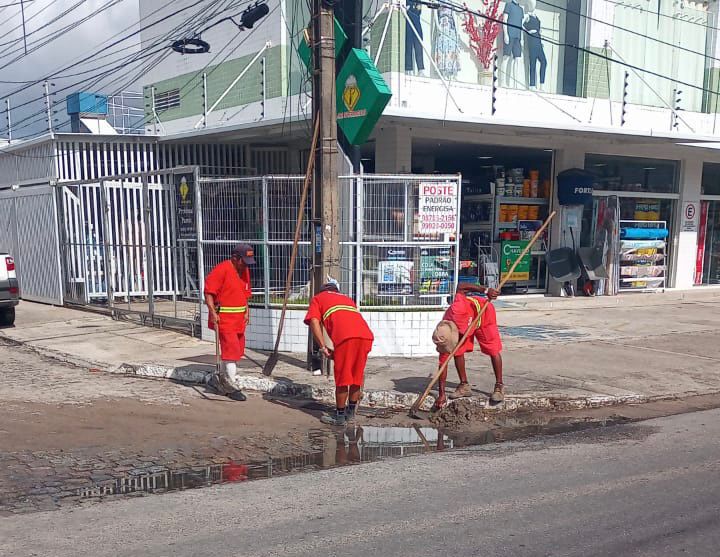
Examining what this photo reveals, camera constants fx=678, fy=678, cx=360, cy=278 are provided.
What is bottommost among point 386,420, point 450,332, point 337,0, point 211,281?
point 386,420

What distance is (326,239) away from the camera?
330 inches

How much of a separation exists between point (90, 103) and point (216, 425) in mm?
16712

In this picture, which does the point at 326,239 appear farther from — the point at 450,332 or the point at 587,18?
the point at 587,18

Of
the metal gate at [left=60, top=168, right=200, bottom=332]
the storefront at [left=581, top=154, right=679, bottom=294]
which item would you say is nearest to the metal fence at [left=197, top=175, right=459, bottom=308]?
the metal gate at [left=60, top=168, right=200, bottom=332]

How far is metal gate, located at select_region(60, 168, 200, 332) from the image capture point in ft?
44.6

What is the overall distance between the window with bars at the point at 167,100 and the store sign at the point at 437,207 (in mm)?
14213

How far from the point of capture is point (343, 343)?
268 inches

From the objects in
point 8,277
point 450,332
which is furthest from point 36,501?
point 8,277

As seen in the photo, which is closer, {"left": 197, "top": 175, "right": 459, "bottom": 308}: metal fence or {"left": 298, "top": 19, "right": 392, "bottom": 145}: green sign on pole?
{"left": 298, "top": 19, "right": 392, "bottom": 145}: green sign on pole

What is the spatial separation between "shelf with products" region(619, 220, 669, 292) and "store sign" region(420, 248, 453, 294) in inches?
403

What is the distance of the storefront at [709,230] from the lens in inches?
812

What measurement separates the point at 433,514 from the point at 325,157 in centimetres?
497

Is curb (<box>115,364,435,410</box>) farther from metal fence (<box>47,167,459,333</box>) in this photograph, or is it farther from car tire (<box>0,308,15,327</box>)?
car tire (<box>0,308,15,327</box>)

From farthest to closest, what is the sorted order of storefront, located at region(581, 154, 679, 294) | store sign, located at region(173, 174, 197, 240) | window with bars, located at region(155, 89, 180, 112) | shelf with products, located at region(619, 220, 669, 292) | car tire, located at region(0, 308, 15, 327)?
window with bars, located at region(155, 89, 180, 112) < shelf with products, located at region(619, 220, 669, 292) < storefront, located at region(581, 154, 679, 294) < store sign, located at region(173, 174, 197, 240) < car tire, located at region(0, 308, 15, 327)
